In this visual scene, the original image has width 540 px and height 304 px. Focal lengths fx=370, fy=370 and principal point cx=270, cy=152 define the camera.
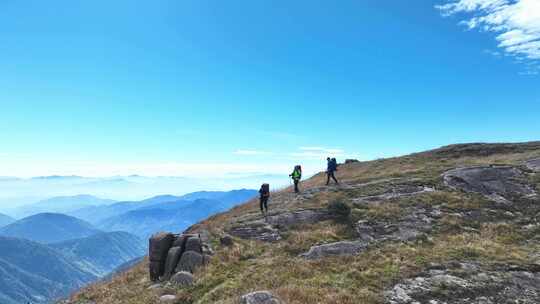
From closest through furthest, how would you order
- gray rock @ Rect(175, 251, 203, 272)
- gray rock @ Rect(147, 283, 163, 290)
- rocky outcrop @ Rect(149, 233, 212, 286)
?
gray rock @ Rect(147, 283, 163, 290) → gray rock @ Rect(175, 251, 203, 272) → rocky outcrop @ Rect(149, 233, 212, 286)

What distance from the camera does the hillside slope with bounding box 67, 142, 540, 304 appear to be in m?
14.9

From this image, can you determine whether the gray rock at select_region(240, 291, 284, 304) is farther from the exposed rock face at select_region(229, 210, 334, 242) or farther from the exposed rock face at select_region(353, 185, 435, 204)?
the exposed rock face at select_region(353, 185, 435, 204)

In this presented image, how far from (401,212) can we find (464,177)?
10.2m

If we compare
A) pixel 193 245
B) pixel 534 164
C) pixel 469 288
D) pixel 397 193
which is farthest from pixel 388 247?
pixel 534 164

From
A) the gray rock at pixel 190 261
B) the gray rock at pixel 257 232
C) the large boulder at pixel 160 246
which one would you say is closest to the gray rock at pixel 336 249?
the gray rock at pixel 257 232

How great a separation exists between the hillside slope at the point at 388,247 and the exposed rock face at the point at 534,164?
0.17 metres

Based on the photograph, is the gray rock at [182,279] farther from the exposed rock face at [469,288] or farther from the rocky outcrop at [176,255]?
the exposed rock face at [469,288]

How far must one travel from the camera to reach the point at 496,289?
14641 mm

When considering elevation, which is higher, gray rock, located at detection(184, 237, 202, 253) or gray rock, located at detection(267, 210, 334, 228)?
gray rock, located at detection(267, 210, 334, 228)

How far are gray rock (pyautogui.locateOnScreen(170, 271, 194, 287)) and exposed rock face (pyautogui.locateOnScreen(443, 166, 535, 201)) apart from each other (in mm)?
23310

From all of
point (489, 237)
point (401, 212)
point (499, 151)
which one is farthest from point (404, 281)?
point (499, 151)

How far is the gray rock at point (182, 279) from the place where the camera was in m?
19.0

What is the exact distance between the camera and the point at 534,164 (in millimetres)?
35031

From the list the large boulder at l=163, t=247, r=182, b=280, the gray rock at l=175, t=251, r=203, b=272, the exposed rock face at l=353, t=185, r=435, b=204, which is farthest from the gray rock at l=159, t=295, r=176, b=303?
the exposed rock face at l=353, t=185, r=435, b=204
